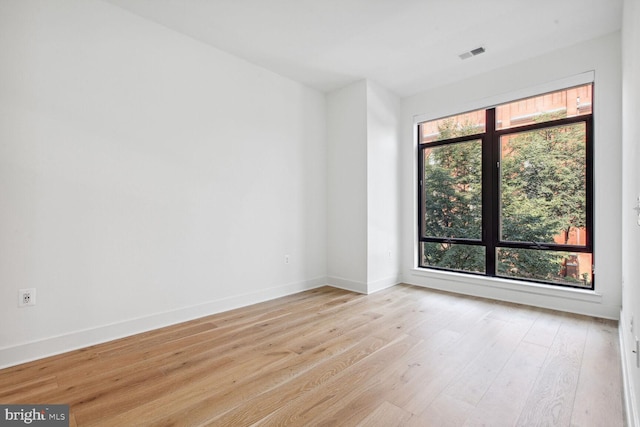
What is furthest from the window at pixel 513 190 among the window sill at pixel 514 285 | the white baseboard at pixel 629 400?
the white baseboard at pixel 629 400

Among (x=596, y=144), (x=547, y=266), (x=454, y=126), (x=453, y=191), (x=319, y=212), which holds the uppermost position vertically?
(x=454, y=126)

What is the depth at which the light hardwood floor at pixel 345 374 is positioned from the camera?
157 centimetres

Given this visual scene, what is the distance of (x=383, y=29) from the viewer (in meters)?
2.89

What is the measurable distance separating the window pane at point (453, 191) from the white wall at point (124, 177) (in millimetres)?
2068

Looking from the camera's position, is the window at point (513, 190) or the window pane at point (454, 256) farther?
the window pane at point (454, 256)

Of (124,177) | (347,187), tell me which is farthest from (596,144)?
(124,177)

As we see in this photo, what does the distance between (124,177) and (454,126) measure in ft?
12.5

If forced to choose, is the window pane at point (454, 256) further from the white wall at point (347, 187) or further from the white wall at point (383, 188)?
the white wall at point (347, 187)

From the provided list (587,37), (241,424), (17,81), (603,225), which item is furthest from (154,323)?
(587,37)

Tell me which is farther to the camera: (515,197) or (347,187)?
(347,187)

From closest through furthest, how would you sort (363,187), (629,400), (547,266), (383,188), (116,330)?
(629,400) → (116,330) → (547,266) → (363,187) → (383,188)

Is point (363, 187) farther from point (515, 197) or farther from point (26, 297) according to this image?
point (26, 297)

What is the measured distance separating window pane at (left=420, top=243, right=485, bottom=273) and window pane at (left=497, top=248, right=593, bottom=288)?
9.0 inches

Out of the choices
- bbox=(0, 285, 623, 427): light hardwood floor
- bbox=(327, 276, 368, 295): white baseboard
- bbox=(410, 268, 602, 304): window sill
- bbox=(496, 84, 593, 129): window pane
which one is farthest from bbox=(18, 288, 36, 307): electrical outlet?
bbox=(496, 84, 593, 129): window pane
